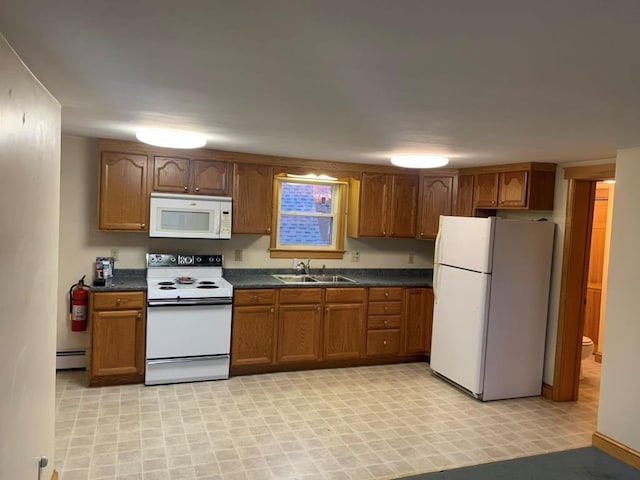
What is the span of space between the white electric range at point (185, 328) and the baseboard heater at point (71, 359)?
75 centimetres

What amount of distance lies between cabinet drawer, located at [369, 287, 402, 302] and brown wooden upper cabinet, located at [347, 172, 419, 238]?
24.3 inches

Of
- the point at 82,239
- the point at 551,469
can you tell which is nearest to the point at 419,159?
the point at 551,469

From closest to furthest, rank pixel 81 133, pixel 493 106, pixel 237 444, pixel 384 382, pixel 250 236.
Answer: pixel 493 106 < pixel 237 444 < pixel 81 133 < pixel 384 382 < pixel 250 236

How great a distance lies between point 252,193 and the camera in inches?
191

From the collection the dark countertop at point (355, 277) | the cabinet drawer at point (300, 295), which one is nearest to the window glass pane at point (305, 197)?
the dark countertop at point (355, 277)

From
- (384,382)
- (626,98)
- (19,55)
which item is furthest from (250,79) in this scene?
(384,382)

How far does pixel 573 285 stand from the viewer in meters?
4.37

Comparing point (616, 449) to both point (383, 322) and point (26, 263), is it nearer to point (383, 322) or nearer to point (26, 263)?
point (383, 322)

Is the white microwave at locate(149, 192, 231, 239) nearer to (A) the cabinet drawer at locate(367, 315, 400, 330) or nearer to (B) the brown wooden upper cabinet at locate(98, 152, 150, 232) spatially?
(B) the brown wooden upper cabinet at locate(98, 152, 150, 232)

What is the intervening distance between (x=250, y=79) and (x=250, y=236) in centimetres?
323

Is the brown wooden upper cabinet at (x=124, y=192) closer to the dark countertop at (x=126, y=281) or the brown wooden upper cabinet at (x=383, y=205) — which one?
the dark countertop at (x=126, y=281)

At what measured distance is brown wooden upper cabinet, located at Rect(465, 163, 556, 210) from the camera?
4375 mm

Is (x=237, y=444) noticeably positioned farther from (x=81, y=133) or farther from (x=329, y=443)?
(x=81, y=133)

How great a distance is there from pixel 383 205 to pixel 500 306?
1.68 metres
